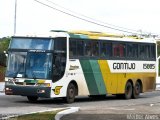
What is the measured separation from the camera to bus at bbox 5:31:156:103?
23781mm

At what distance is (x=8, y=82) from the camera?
79.3 ft

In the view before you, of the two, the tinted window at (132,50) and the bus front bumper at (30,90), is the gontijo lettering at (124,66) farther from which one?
the bus front bumper at (30,90)

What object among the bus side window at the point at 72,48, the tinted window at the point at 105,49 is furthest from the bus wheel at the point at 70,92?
the tinted window at the point at 105,49

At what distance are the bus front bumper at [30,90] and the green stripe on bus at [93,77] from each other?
3.01 meters

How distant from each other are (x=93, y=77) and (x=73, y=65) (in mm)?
2081

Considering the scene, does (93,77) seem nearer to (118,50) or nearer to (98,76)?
(98,76)

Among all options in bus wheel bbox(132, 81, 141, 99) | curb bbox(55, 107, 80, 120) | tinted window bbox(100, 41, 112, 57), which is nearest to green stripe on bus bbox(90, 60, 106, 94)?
tinted window bbox(100, 41, 112, 57)

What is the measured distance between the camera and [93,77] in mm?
26859

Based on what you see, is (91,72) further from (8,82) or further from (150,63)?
(150,63)

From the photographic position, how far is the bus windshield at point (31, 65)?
23.7m

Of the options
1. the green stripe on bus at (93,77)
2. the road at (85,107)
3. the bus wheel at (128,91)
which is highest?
the green stripe on bus at (93,77)

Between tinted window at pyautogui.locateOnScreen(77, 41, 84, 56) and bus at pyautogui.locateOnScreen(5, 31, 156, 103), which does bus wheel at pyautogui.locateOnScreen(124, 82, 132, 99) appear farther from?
tinted window at pyautogui.locateOnScreen(77, 41, 84, 56)

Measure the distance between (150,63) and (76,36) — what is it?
8038mm

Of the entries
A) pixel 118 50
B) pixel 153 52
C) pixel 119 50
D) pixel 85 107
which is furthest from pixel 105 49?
pixel 85 107
